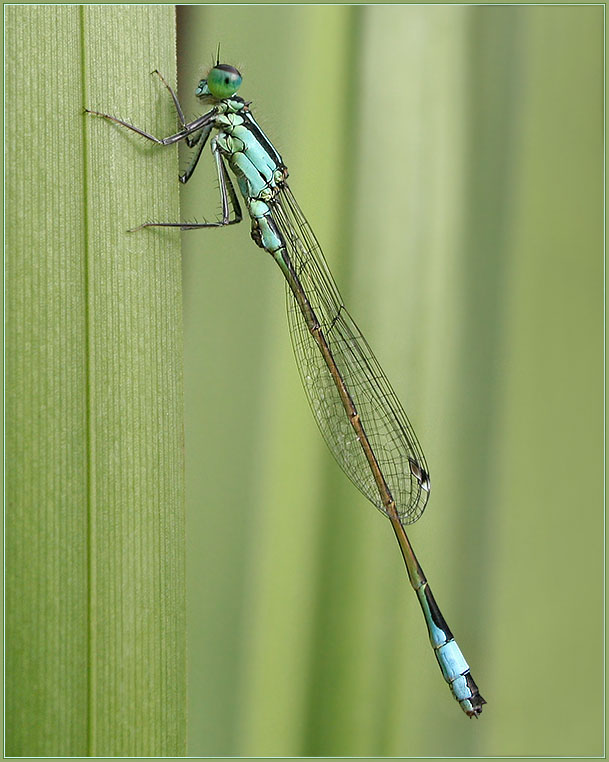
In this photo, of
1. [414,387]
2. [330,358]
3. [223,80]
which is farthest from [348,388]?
[223,80]

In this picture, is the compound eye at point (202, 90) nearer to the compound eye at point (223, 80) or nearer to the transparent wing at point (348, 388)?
the compound eye at point (223, 80)

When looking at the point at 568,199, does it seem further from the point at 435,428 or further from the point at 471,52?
the point at 435,428

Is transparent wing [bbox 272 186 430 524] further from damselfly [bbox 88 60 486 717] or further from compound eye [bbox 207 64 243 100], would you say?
compound eye [bbox 207 64 243 100]

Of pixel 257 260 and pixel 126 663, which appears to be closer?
pixel 126 663

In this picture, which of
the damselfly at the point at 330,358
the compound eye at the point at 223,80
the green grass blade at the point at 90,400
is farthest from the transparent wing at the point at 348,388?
the green grass blade at the point at 90,400

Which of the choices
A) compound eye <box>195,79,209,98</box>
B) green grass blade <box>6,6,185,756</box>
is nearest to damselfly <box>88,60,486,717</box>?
compound eye <box>195,79,209,98</box>

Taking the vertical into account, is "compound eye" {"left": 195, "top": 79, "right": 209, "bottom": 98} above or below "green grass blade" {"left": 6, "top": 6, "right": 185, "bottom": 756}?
above

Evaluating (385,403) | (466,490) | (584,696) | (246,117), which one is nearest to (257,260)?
(246,117)
